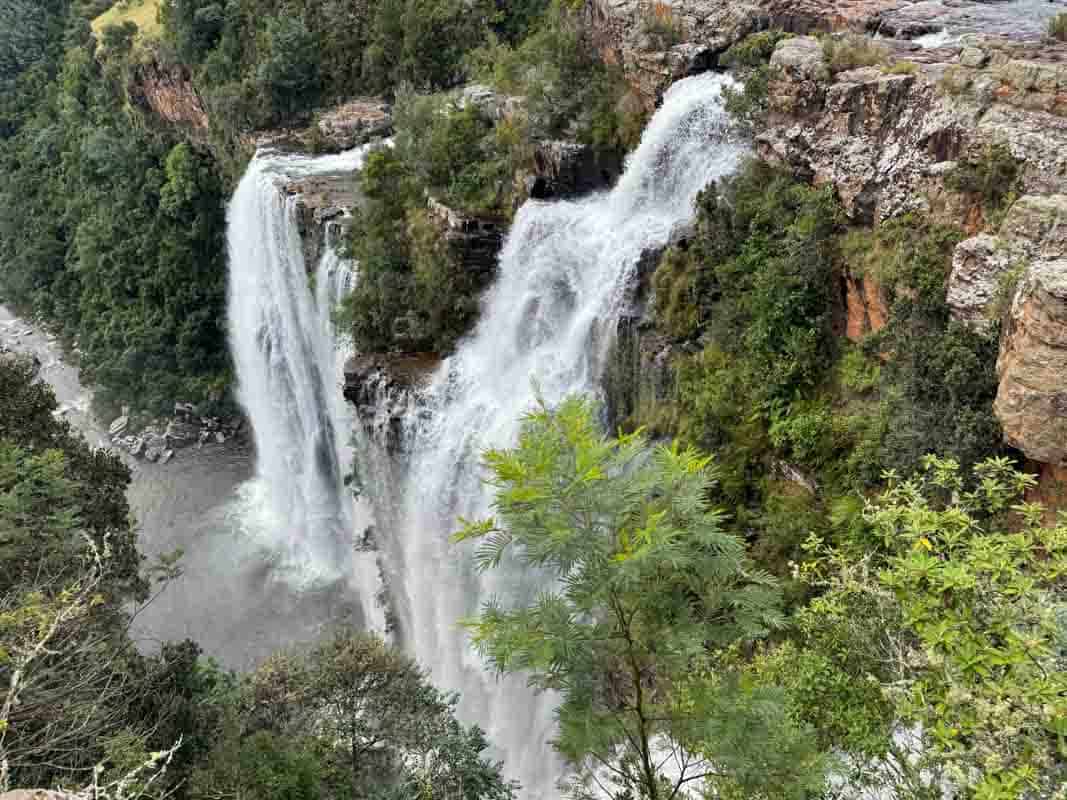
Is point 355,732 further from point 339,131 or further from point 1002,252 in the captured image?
point 339,131

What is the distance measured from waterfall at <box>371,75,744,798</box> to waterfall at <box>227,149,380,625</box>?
4.56m

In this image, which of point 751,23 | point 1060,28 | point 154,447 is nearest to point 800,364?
point 1060,28

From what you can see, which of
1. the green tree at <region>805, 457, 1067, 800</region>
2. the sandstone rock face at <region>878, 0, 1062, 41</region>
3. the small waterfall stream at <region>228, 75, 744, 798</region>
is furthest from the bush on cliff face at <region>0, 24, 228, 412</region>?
the green tree at <region>805, 457, 1067, 800</region>

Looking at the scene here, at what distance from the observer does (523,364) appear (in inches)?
615

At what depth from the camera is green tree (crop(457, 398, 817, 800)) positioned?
510 cm

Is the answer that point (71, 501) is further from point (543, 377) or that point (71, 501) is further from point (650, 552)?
point (650, 552)

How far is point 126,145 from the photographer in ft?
120

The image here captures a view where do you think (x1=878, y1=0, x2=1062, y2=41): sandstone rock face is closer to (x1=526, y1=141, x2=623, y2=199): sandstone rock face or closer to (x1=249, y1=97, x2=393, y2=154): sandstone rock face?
(x1=526, y1=141, x2=623, y2=199): sandstone rock face

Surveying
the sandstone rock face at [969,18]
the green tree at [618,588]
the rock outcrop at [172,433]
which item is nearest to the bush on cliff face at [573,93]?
the sandstone rock face at [969,18]

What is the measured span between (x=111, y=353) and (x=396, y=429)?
22.8m

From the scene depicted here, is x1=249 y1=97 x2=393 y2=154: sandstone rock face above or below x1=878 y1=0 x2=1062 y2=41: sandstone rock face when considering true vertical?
below

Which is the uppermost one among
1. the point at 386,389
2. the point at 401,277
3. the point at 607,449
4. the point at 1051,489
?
the point at 607,449

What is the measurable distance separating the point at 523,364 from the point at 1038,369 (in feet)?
32.4

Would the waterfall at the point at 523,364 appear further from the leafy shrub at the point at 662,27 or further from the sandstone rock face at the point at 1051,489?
the sandstone rock face at the point at 1051,489
